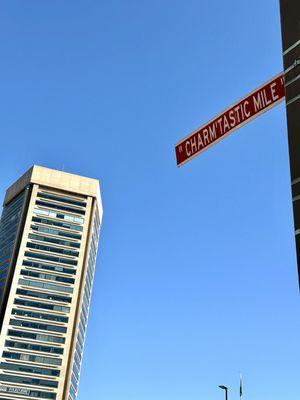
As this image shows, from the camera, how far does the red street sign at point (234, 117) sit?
23.8ft

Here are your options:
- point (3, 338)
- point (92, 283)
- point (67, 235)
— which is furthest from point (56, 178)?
point (3, 338)

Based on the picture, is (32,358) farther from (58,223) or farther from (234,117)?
(234,117)

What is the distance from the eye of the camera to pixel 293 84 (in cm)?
787

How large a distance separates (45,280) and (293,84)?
154811mm

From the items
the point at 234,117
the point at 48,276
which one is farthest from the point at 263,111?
the point at 48,276

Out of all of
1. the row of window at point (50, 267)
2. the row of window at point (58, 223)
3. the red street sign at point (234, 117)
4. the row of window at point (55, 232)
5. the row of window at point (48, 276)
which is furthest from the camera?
the row of window at point (58, 223)

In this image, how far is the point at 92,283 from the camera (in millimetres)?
185875

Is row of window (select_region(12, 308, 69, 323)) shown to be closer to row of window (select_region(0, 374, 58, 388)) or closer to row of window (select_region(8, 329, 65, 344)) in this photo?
row of window (select_region(8, 329, 65, 344))

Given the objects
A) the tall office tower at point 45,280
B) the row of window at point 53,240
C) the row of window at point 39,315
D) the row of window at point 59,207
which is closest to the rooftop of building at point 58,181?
the tall office tower at point 45,280

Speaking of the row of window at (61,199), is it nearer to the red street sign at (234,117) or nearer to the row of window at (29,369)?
the row of window at (29,369)

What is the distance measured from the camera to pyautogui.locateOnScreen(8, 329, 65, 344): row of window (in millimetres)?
145375

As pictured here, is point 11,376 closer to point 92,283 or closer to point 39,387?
point 39,387

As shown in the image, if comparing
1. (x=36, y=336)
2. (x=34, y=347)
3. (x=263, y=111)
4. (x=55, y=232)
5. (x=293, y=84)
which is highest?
(x=55, y=232)

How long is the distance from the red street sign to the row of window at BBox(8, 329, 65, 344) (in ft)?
488
